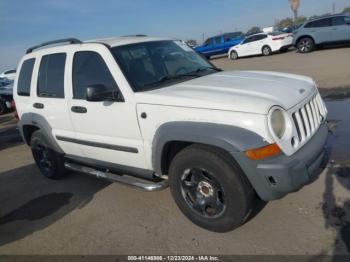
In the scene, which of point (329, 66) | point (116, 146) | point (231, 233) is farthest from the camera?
point (329, 66)

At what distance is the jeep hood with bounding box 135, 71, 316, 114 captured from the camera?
333 cm

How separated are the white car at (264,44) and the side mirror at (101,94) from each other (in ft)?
64.8

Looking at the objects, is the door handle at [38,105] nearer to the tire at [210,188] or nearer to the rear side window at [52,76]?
the rear side window at [52,76]

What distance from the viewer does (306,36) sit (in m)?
19.8

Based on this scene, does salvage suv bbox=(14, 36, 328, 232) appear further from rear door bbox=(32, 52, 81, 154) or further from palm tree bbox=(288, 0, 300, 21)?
palm tree bbox=(288, 0, 300, 21)

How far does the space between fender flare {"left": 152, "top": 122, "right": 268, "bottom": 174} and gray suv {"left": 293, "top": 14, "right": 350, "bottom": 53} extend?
697 inches

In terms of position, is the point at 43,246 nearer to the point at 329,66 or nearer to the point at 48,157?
the point at 48,157

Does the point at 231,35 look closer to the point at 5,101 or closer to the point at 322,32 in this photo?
the point at 322,32

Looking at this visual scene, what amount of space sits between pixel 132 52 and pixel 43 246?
7.94 ft

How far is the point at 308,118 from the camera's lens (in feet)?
12.1

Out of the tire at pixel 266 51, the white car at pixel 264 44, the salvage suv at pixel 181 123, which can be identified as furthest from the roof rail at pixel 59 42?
the tire at pixel 266 51

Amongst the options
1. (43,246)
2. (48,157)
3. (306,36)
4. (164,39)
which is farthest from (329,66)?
(43,246)

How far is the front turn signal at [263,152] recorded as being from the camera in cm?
317

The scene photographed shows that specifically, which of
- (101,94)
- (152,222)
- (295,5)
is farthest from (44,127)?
(295,5)
